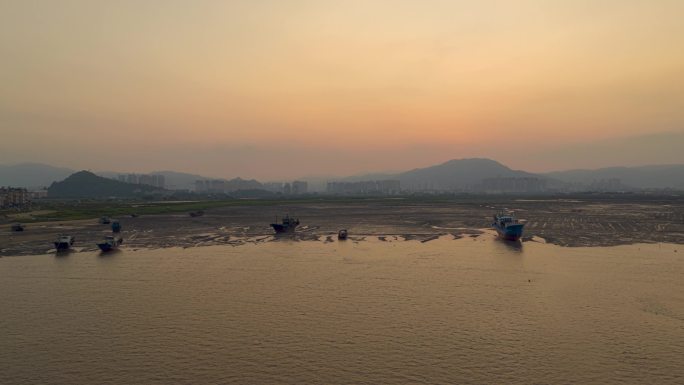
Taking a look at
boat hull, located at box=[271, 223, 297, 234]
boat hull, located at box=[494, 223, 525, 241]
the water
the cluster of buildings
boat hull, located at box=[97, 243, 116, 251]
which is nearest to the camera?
the water

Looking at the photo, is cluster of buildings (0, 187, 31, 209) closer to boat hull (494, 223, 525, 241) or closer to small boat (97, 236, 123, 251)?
small boat (97, 236, 123, 251)

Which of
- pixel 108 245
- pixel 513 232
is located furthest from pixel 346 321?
pixel 513 232

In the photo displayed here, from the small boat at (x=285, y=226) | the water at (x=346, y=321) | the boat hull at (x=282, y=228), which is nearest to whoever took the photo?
the water at (x=346, y=321)

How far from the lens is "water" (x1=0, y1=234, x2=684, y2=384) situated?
20.6 metres

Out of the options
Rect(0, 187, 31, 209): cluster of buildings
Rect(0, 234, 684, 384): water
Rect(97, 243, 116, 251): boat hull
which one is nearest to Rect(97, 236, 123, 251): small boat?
Rect(97, 243, 116, 251): boat hull

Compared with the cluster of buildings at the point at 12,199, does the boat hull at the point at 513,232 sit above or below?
below

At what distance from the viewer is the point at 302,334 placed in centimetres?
2520

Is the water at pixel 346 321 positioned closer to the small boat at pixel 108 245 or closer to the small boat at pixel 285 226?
the small boat at pixel 108 245

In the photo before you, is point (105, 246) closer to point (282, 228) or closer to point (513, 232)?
point (282, 228)

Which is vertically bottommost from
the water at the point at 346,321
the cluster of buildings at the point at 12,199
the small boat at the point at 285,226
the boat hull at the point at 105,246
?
the water at the point at 346,321

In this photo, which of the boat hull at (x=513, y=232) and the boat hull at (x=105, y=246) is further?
the boat hull at (x=513, y=232)

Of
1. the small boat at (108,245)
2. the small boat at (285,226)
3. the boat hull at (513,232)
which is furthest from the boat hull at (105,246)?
the boat hull at (513,232)

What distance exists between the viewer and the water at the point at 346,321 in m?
20.6

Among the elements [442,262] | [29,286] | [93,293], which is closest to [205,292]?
[93,293]
